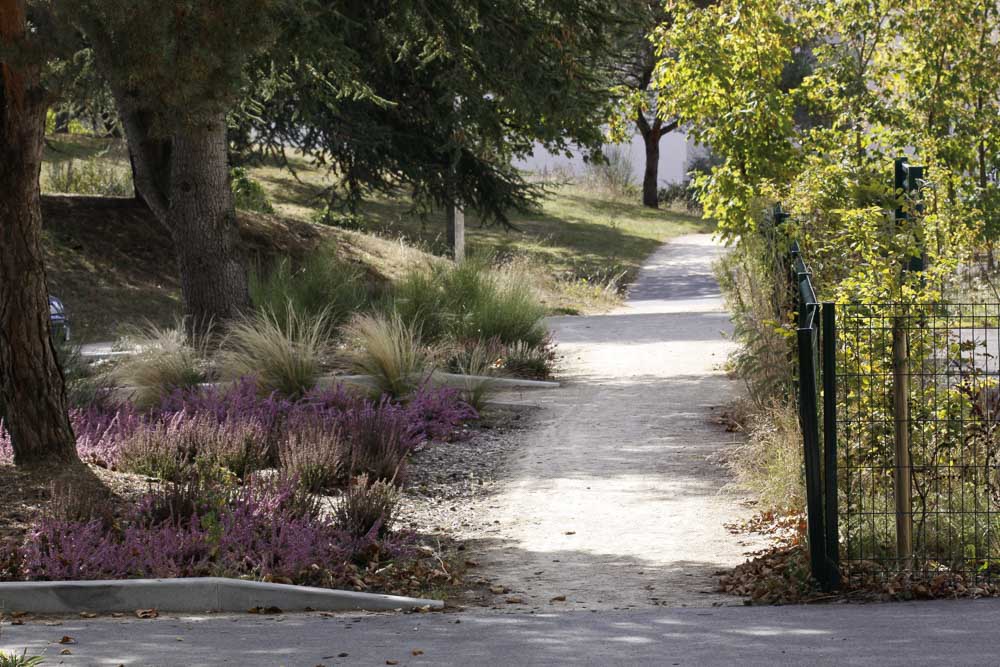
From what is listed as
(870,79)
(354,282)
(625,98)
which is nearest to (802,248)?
(870,79)

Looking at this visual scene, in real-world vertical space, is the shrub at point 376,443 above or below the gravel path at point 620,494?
above

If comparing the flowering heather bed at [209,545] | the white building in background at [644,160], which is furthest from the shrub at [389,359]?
the white building in background at [644,160]

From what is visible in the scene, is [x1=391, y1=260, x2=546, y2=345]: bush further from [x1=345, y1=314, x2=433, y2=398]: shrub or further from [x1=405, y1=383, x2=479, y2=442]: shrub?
[x1=405, y1=383, x2=479, y2=442]: shrub

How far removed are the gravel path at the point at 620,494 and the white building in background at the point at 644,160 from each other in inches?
1471

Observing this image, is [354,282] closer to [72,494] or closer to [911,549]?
[72,494]

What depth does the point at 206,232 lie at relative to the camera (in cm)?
1448

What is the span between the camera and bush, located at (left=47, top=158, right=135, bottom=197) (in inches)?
1056

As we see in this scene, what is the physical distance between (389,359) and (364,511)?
428 cm

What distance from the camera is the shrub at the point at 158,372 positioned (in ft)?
37.1

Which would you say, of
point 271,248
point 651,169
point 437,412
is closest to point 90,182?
point 271,248

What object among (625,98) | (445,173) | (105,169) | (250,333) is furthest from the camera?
(105,169)

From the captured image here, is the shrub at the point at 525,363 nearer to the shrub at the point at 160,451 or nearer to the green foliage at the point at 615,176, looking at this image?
the shrub at the point at 160,451

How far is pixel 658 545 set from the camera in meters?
7.43

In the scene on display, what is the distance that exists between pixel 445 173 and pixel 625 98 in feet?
19.3
